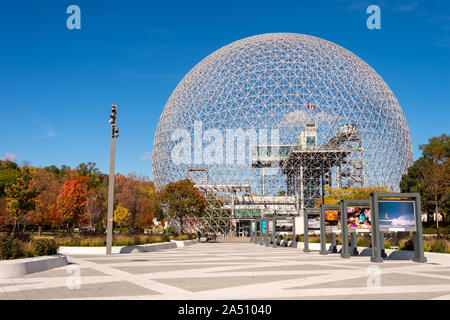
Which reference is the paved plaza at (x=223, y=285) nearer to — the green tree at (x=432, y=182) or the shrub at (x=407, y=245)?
the shrub at (x=407, y=245)

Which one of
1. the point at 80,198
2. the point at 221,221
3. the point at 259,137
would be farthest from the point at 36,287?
the point at 221,221

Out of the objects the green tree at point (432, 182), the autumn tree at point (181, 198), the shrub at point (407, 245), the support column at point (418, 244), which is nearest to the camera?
the support column at point (418, 244)

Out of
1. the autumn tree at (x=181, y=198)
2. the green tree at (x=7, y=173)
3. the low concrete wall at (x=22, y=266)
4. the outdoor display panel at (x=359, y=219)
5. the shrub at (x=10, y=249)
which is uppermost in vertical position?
the green tree at (x=7, y=173)

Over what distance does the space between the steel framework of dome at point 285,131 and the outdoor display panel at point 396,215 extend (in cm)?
2694

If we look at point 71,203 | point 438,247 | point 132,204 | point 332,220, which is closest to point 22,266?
point 332,220

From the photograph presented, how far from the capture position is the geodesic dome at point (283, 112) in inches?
1793

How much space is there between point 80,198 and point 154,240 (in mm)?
15618

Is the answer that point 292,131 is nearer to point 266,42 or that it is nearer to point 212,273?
point 266,42

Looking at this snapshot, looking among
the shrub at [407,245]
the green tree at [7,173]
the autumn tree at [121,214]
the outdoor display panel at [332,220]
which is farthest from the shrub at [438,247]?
the green tree at [7,173]

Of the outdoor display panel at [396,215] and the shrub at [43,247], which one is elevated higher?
the outdoor display panel at [396,215]

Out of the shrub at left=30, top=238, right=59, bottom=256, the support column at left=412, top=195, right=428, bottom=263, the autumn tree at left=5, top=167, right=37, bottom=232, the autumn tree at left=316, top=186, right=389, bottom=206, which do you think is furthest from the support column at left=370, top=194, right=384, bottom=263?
the autumn tree at left=5, top=167, right=37, bottom=232

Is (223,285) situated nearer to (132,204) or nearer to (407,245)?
(407,245)

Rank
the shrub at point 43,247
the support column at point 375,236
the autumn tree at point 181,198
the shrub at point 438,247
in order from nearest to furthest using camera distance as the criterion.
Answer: the shrub at point 43,247 → the support column at point 375,236 → the shrub at point 438,247 → the autumn tree at point 181,198

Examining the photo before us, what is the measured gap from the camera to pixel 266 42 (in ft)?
171
